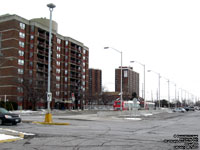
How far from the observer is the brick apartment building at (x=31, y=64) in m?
69.9

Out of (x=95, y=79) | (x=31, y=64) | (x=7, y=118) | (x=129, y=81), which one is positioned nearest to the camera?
(x=7, y=118)

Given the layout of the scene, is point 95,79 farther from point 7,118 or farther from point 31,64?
point 7,118

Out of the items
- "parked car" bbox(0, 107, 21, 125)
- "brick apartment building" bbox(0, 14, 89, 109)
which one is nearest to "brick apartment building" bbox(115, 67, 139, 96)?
"brick apartment building" bbox(0, 14, 89, 109)

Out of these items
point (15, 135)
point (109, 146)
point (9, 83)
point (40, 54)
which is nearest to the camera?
point (109, 146)

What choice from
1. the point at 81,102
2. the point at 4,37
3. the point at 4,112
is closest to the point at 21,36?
the point at 4,37

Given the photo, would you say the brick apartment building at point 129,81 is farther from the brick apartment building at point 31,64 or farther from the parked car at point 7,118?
the parked car at point 7,118

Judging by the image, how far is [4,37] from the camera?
77625mm

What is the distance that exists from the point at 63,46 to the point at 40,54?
17149 millimetres

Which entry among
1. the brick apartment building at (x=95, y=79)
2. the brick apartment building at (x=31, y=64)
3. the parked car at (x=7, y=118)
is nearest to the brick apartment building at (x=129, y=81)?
the brick apartment building at (x=31, y=64)

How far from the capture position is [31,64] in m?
80.9

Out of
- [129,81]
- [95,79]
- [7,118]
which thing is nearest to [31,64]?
[129,81]

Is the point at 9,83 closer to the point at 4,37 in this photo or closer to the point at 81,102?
the point at 4,37

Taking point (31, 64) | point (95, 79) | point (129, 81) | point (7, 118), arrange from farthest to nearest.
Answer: point (95, 79) < point (129, 81) < point (31, 64) < point (7, 118)

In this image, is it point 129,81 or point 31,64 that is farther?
point 129,81
